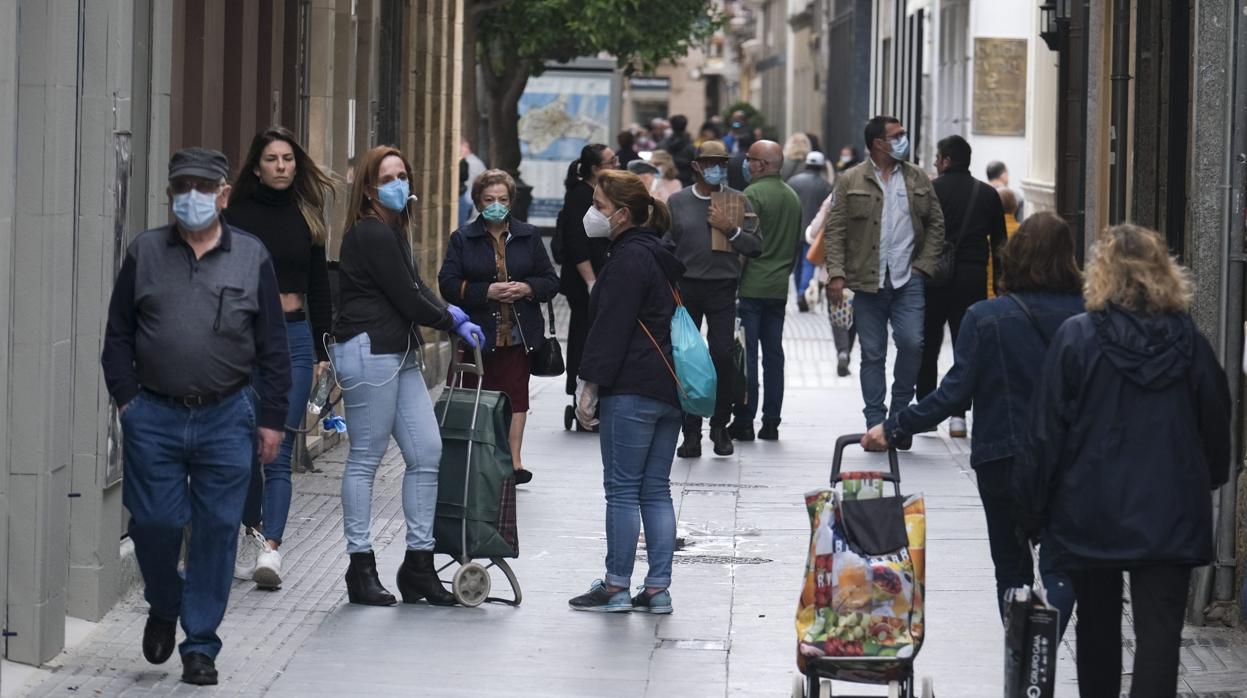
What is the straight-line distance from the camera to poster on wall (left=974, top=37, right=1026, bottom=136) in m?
26.3

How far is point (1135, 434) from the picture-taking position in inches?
254

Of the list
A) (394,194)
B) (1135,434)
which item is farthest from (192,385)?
(1135,434)

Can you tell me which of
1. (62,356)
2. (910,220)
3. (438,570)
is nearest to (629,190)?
(438,570)

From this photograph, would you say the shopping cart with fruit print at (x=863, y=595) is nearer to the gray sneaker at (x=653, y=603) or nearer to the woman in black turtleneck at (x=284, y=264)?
the gray sneaker at (x=653, y=603)

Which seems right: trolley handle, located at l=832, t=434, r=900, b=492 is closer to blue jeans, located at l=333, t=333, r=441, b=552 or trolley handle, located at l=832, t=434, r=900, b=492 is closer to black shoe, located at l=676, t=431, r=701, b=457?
blue jeans, located at l=333, t=333, r=441, b=552

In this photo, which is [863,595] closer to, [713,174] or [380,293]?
[380,293]

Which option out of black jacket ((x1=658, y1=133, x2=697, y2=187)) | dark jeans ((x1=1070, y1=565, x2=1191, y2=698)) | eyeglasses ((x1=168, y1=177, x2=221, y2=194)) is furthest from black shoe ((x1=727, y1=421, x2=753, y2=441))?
black jacket ((x1=658, y1=133, x2=697, y2=187))

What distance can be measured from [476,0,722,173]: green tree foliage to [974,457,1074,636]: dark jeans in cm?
2152

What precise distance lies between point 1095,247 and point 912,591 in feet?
3.82

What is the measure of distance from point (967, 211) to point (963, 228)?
0.11 meters

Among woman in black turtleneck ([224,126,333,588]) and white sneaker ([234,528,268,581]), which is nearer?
woman in black turtleneck ([224,126,333,588])

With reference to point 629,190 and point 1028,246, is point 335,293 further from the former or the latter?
point 1028,246

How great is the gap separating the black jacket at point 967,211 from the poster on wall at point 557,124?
16732mm

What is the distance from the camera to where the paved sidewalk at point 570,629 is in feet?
25.2
